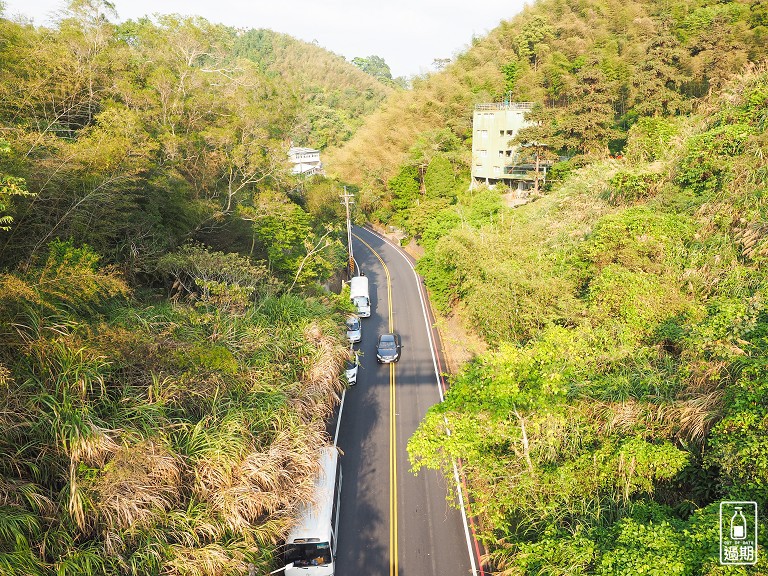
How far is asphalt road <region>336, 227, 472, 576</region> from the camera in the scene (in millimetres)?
12898

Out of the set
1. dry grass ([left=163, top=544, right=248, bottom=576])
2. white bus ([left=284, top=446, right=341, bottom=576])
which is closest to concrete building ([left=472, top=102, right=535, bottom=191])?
white bus ([left=284, top=446, right=341, bottom=576])

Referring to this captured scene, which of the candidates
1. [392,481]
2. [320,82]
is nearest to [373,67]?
[320,82]

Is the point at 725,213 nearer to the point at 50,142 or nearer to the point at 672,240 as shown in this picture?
the point at 672,240

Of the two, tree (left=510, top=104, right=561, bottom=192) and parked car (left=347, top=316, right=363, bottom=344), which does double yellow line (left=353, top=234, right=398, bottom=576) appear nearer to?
parked car (left=347, top=316, right=363, bottom=344)

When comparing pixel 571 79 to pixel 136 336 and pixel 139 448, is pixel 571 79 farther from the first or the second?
pixel 139 448

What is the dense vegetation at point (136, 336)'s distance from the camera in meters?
8.38

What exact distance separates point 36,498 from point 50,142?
32.1 feet

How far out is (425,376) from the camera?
2281 centimetres

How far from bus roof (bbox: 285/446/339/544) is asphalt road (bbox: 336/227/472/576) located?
2104 millimetres

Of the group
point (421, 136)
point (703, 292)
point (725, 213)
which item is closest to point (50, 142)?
point (703, 292)

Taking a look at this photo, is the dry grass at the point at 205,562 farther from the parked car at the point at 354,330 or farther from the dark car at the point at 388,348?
the parked car at the point at 354,330

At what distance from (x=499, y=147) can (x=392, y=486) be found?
118 feet

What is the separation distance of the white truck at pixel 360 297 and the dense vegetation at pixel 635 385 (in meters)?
12.1

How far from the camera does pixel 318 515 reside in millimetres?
11766
